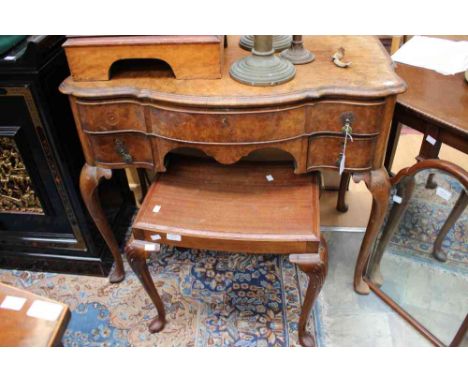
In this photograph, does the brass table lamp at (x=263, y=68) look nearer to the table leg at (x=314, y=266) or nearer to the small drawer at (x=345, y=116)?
the small drawer at (x=345, y=116)

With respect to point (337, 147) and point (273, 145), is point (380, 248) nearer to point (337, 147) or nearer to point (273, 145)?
point (337, 147)

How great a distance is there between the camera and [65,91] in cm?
107

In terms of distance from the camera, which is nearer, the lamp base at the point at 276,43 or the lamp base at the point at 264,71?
the lamp base at the point at 264,71

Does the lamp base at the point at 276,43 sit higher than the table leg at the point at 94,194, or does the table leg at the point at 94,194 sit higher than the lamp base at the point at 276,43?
the lamp base at the point at 276,43

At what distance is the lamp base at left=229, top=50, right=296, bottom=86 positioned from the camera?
1.04 metres

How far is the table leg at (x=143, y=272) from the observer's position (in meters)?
1.19

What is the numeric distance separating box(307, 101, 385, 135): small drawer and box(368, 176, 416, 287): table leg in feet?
0.87

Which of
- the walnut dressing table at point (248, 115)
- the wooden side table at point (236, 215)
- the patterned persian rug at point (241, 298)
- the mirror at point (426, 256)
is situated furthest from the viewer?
the patterned persian rug at point (241, 298)

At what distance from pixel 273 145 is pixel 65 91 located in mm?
546

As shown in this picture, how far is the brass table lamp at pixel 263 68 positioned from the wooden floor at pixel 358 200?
899 millimetres

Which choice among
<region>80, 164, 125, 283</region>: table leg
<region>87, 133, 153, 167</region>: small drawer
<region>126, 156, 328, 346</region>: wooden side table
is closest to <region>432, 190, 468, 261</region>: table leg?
<region>126, 156, 328, 346</region>: wooden side table

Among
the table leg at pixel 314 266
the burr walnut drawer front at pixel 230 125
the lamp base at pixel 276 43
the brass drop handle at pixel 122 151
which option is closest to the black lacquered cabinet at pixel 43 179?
the brass drop handle at pixel 122 151

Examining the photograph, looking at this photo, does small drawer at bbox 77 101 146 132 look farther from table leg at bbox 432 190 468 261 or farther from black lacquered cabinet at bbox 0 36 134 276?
table leg at bbox 432 190 468 261

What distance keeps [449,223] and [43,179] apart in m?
1.31
